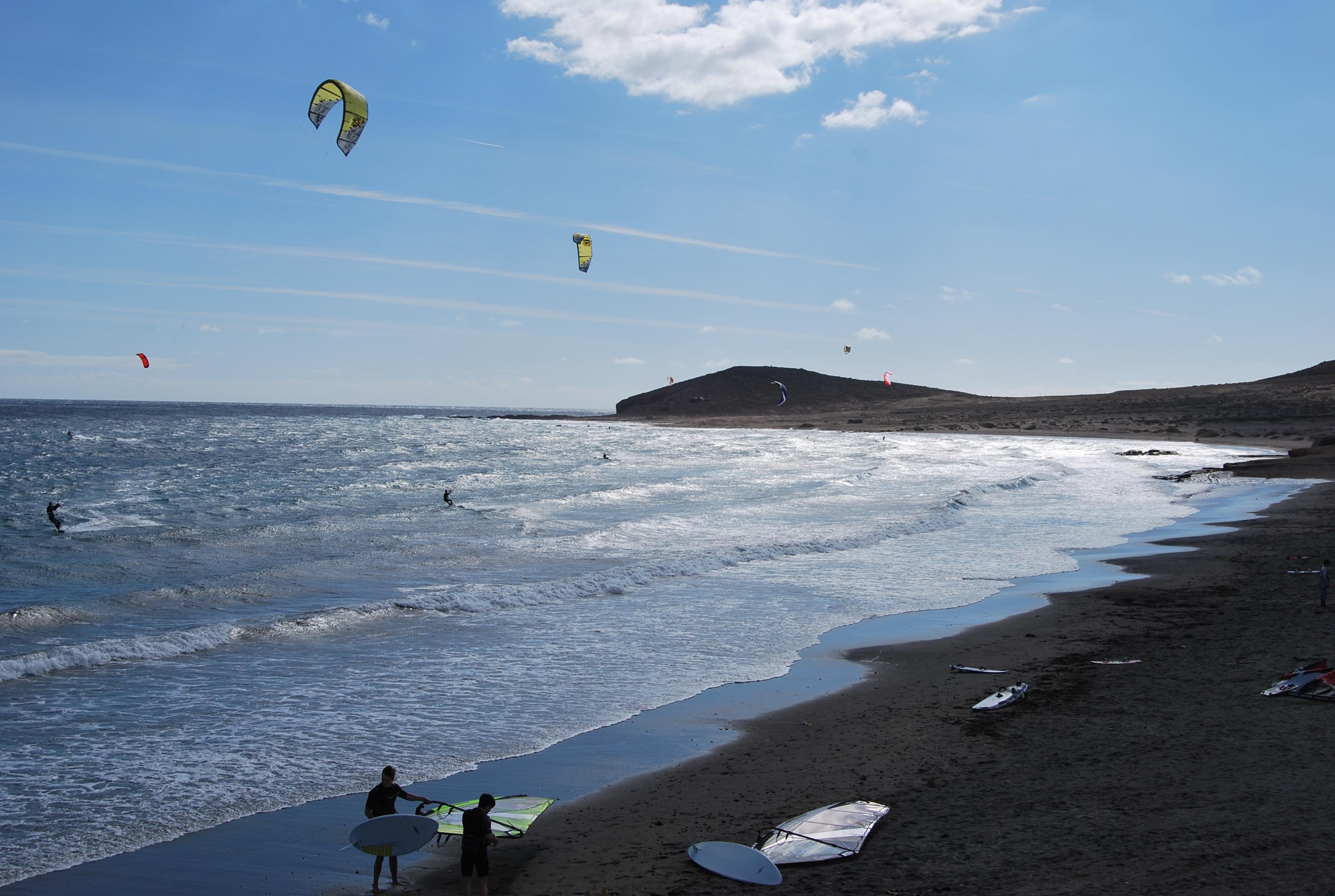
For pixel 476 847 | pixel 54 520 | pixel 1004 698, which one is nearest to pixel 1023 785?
pixel 1004 698

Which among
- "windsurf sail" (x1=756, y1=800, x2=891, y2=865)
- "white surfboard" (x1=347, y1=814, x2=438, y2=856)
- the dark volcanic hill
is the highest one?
the dark volcanic hill

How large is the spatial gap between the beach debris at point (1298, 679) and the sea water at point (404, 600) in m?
5.30

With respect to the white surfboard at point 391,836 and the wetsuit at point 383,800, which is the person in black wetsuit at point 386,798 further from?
the white surfboard at point 391,836

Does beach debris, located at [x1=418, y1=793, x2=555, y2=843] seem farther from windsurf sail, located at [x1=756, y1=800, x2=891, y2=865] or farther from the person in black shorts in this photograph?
windsurf sail, located at [x1=756, y1=800, x2=891, y2=865]

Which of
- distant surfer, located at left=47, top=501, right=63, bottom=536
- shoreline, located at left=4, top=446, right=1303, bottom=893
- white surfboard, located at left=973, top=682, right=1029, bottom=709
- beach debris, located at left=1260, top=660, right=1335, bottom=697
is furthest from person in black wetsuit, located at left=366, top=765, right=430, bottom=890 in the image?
distant surfer, located at left=47, top=501, right=63, bottom=536

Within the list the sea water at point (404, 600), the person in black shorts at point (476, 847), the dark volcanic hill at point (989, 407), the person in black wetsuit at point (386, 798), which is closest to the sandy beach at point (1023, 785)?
the person in black shorts at point (476, 847)

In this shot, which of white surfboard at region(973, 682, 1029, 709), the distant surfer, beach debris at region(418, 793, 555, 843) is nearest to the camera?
beach debris at region(418, 793, 555, 843)

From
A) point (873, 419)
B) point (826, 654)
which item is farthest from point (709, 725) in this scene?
point (873, 419)

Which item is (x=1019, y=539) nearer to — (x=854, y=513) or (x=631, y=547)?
(x=854, y=513)

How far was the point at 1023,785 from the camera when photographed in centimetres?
745

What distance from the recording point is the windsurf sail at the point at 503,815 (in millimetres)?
6711

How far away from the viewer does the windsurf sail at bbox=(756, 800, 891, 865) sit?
6.27 metres

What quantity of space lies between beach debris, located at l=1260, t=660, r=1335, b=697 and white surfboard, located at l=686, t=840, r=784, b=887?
6.10 metres

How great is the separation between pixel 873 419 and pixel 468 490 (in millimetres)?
74344
